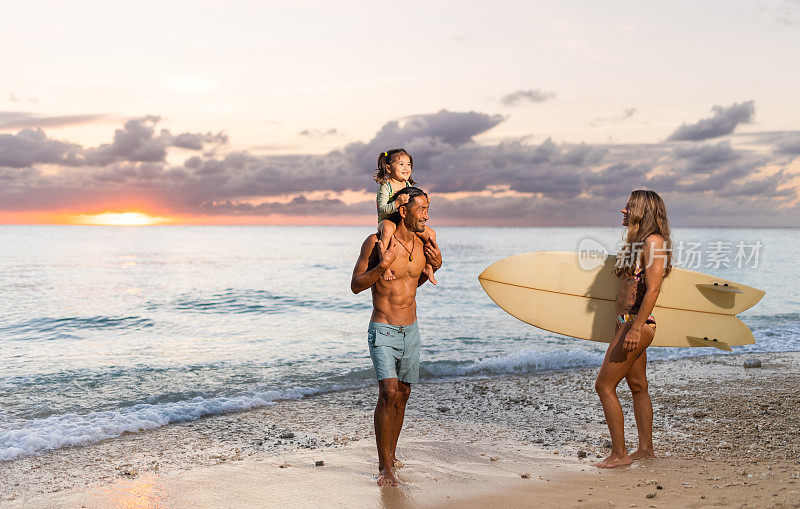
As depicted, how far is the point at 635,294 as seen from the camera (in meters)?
4.24

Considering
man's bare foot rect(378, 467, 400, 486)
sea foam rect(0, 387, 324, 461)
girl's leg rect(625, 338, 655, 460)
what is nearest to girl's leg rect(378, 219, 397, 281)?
man's bare foot rect(378, 467, 400, 486)

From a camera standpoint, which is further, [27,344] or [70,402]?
[27,344]

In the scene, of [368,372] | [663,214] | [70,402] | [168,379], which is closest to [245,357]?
[168,379]

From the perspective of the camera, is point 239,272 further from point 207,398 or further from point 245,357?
point 207,398

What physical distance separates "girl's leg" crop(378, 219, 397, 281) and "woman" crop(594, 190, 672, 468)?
5.49 feet

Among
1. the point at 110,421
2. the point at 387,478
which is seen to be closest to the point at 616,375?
the point at 387,478

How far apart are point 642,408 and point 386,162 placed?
8.76 feet

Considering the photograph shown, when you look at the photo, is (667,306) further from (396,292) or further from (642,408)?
(396,292)

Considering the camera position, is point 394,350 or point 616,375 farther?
point 616,375

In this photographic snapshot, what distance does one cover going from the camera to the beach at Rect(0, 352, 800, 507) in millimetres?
4008

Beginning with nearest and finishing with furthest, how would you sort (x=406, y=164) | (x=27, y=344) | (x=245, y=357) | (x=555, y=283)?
(x=406, y=164) → (x=555, y=283) → (x=245, y=357) → (x=27, y=344)

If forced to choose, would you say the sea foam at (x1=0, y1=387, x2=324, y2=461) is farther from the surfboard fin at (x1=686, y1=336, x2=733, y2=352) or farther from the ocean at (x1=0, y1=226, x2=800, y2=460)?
the surfboard fin at (x1=686, y1=336, x2=733, y2=352)

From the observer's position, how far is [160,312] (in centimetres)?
1755

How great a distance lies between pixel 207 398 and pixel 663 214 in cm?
626
